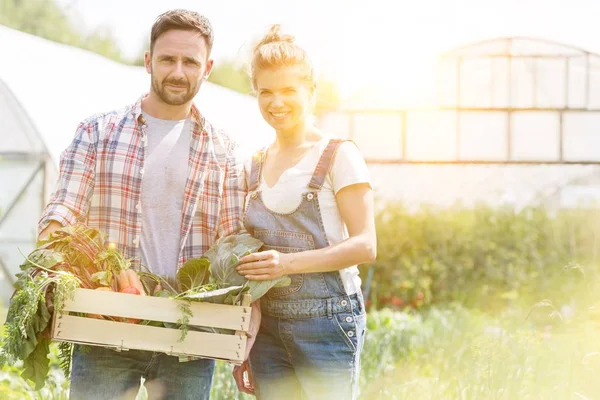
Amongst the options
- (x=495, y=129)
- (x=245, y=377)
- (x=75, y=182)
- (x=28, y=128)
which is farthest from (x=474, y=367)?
(x=495, y=129)

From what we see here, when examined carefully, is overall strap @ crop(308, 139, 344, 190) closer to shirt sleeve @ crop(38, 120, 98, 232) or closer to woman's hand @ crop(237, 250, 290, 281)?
woman's hand @ crop(237, 250, 290, 281)

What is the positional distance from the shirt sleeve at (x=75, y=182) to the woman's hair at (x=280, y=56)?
0.54 m

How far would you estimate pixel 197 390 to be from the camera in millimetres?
2717

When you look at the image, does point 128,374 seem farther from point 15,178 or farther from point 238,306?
point 15,178

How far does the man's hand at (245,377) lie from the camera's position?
2797mm

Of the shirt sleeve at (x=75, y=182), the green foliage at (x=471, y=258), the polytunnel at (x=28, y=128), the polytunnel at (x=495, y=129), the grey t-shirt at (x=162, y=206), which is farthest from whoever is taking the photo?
the polytunnel at (x=495, y=129)

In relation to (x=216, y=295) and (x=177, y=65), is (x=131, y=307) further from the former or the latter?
(x=177, y=65)

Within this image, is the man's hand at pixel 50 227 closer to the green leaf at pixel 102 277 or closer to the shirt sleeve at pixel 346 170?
the green leaf at pixel 102 277

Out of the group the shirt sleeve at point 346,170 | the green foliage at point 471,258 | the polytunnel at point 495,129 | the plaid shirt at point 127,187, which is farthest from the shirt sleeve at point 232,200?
the polytunnel at point 495,129

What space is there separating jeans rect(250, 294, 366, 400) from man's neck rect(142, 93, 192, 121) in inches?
26.9

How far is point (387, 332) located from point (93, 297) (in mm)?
3823

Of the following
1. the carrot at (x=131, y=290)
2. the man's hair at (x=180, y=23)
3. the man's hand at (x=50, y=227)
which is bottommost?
the carrot at (x=131, y=290)

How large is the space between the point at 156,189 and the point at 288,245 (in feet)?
1.44

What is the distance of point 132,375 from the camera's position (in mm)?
2650
